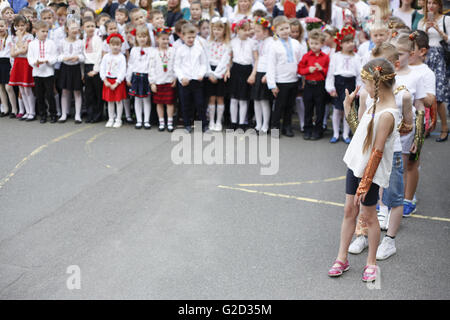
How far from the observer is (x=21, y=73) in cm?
1031

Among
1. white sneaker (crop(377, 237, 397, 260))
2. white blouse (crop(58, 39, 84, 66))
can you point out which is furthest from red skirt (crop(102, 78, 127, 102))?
white sneaker (crop(377, 237, 397, 260))

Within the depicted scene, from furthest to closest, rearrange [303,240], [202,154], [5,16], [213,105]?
[5,16] < [213,105] < [202,154] < [303,240]

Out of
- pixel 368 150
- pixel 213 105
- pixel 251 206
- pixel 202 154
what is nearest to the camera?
pixel 368 150

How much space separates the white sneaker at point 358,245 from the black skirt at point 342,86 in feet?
13.1

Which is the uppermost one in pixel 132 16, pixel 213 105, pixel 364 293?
pixel 132 16

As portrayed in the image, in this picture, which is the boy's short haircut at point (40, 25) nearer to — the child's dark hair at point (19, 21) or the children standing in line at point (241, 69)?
the child's dark hair at point (19, 21)

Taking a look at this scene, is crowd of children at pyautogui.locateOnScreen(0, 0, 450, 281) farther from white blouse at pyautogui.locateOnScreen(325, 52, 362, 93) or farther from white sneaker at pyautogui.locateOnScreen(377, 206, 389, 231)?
white sneaker at pyautogui.locateOnScreen(377, 206, 389, 231)

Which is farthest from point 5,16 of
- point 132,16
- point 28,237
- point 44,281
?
point 44,281

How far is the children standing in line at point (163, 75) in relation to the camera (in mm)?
9523

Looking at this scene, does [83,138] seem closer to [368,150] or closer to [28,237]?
[28,237]

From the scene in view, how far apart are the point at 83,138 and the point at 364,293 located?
614 centimetres

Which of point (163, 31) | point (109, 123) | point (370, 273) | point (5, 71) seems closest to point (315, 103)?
point (163, 31)

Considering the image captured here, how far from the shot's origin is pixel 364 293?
4320 mm

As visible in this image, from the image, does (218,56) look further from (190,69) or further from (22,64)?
(22,64)
